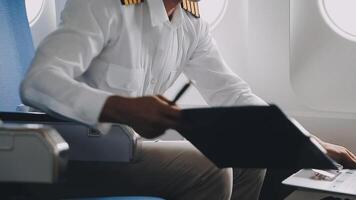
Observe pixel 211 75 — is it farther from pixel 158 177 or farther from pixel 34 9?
pixel 34 9

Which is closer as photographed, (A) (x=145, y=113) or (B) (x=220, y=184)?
(A) (x=145, y=113)

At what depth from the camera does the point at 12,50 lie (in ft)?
5.16

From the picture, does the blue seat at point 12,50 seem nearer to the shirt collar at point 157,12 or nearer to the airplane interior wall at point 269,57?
the shirt collar at point 157,12

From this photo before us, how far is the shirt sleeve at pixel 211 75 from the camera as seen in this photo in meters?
1.83

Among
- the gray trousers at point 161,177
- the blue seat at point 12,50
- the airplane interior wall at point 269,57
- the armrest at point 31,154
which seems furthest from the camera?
the airplane interior wall at point 269,57

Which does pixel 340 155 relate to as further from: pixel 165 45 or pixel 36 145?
pixel 36 145

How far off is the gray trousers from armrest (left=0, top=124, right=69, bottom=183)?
482 millimetres

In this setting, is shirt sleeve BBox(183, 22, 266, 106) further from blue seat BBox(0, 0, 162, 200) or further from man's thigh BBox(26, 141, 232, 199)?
blue seat BBox(0, 0, 162, 200)

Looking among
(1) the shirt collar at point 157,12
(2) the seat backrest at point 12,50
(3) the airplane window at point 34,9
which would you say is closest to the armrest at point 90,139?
(2) the seat backrest at point 12,50

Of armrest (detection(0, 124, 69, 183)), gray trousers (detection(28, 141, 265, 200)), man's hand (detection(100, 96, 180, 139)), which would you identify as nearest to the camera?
armrest (detection(0, 124, 69, 183))

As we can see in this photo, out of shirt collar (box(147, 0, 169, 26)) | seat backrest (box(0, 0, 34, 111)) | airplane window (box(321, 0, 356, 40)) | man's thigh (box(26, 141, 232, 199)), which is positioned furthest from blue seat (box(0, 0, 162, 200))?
airplane window (box(321, 0, 356, 40))

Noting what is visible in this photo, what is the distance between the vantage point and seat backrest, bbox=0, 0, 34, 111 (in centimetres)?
152

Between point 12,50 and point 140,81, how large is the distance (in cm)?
38

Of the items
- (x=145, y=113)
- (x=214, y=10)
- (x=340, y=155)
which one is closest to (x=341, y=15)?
(x=214, y=10)
